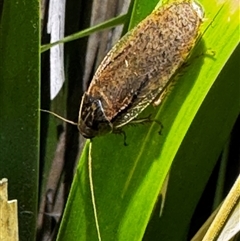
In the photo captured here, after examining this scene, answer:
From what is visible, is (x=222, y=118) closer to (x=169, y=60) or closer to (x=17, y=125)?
(x=169, y=60)

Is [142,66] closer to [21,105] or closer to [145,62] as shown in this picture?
[145,62]

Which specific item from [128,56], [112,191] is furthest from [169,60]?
[112,191]

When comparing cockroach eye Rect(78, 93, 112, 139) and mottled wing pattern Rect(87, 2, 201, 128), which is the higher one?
mottled wing pattern Rect(87, 2, 201, 128)

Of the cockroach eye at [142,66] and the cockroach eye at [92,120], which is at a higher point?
the cockroach eye at [142,66]

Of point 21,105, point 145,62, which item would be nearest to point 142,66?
point 145,62
